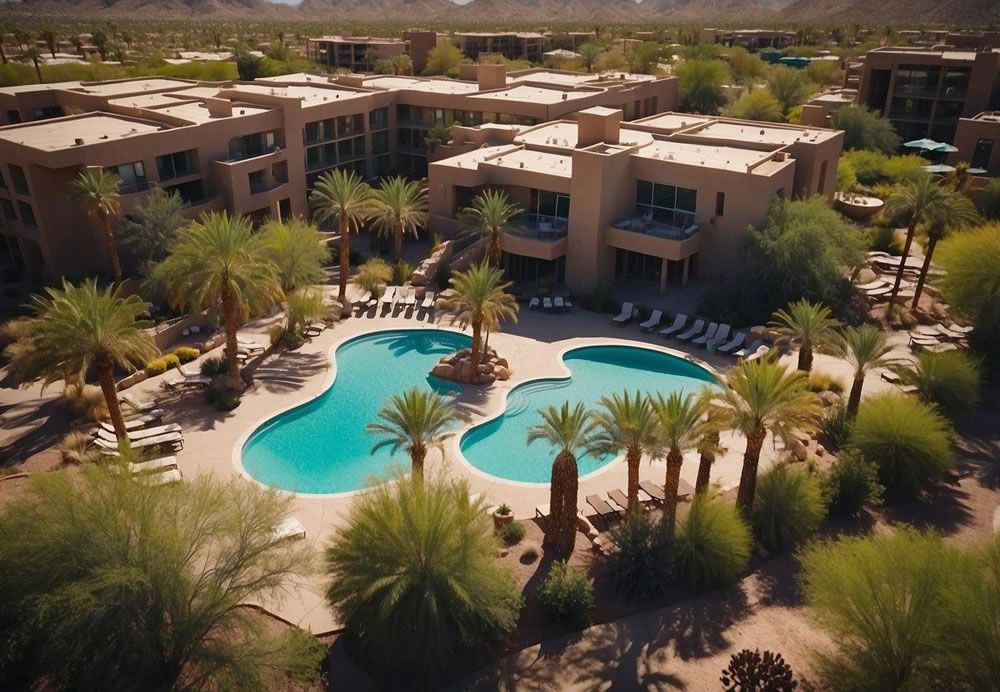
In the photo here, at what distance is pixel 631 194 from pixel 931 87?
31987mm

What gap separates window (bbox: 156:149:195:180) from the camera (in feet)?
110

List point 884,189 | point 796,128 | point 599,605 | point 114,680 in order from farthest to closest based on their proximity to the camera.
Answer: point 884,189 < point 796,128 < point 599,605 < point 114,680

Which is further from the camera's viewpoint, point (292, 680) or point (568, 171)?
point (568, 171)

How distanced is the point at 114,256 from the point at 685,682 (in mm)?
26266

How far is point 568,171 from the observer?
113 feet

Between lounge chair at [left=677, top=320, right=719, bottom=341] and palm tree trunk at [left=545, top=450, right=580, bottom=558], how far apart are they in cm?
1314

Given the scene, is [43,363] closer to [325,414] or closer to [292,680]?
[325,414]

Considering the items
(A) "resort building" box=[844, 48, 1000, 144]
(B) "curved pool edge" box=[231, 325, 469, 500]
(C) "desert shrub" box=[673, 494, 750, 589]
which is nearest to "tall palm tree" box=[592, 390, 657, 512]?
(C) "desert shrub" box=[673, 494, 750, 589]

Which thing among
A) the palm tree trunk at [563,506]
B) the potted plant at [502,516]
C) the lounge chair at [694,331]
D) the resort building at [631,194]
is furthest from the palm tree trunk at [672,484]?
the resort building at [631,194]

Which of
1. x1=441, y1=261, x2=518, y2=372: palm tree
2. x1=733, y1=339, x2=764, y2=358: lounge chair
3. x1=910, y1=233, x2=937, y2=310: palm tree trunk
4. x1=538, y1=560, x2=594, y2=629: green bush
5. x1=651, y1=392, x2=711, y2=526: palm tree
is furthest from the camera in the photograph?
x1=910, y1=233, x2=937, y2=310: palm tree trunk

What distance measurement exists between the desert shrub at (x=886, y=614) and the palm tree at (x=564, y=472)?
5515mm

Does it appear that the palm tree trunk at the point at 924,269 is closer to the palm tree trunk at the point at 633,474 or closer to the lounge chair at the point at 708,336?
the lounge chair at the point at 708,336

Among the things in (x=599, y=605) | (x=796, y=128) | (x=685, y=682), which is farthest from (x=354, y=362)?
(x=796, y=128)

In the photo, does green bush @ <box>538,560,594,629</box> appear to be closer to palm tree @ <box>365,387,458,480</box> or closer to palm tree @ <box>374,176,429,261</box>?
palm tree @ <box>365,387,458,480</box>
